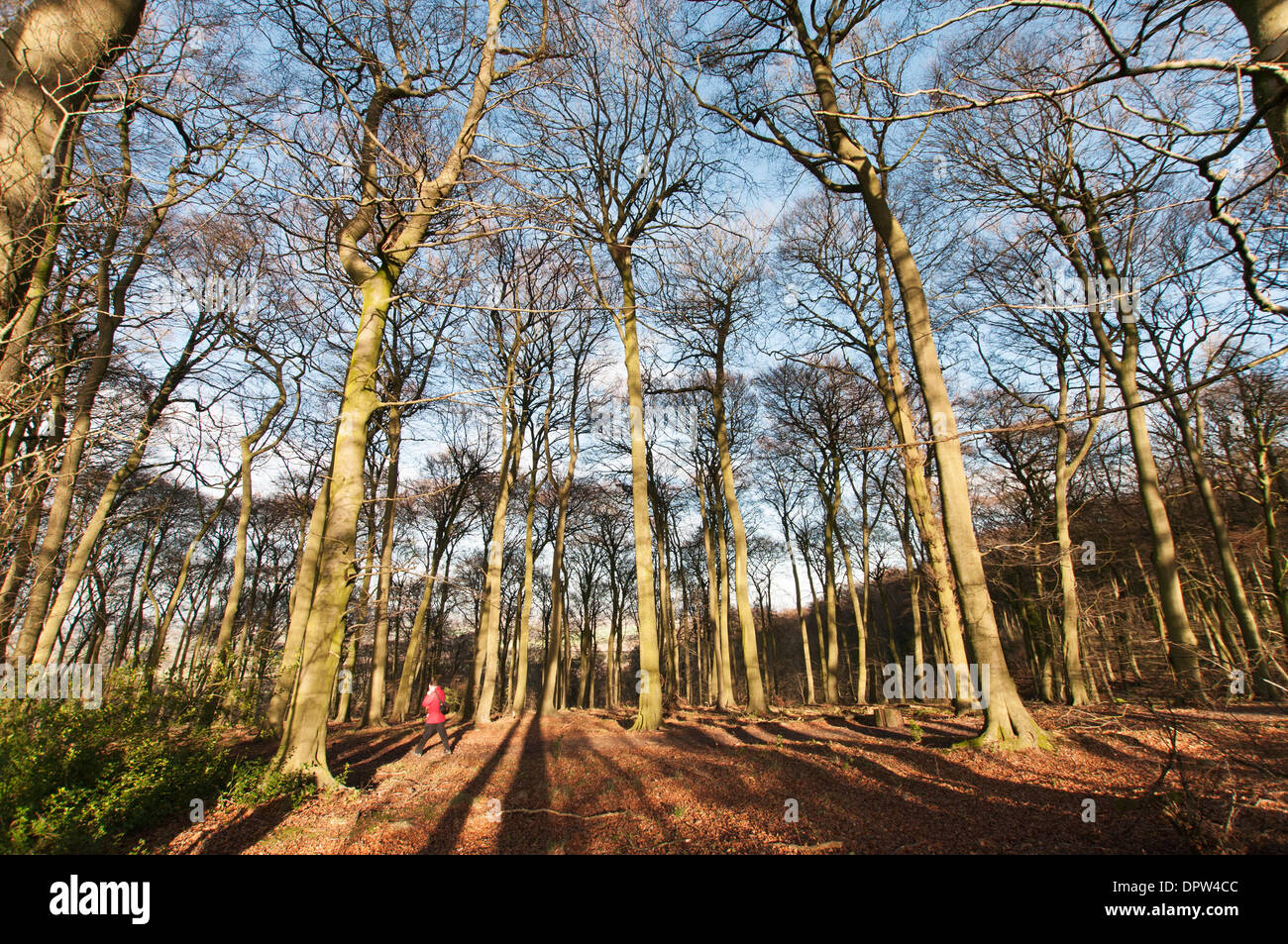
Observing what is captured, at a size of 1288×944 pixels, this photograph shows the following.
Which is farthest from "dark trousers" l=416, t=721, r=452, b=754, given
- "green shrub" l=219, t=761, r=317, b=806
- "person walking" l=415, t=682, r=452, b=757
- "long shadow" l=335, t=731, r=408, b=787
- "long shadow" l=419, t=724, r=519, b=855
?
"green shrub" l=219, t=761, r=317, b=806

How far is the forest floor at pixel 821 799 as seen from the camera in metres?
3.93

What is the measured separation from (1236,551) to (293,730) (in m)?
21.9

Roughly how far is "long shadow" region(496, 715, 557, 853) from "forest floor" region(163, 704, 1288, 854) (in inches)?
1.2

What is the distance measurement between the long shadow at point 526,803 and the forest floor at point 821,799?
1.2 inches

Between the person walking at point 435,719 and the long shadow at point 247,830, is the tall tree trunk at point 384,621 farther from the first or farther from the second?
the long shadow at point 247,830

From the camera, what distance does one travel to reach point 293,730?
19.8 ft

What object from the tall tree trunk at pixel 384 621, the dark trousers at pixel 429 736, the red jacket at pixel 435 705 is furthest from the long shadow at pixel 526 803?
the tall tree trunk at pixel 384 621

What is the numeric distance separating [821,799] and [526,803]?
125 inches

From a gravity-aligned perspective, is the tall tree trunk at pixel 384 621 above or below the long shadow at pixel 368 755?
above

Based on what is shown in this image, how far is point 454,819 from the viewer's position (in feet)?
17.5

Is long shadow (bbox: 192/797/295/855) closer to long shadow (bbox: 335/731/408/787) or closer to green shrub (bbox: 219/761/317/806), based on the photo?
green shrub (bbox: 219/761/317/806)

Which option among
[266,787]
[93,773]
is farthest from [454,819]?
[93,773]

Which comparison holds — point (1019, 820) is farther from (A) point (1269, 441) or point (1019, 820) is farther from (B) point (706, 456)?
(B) point (706, 456)
